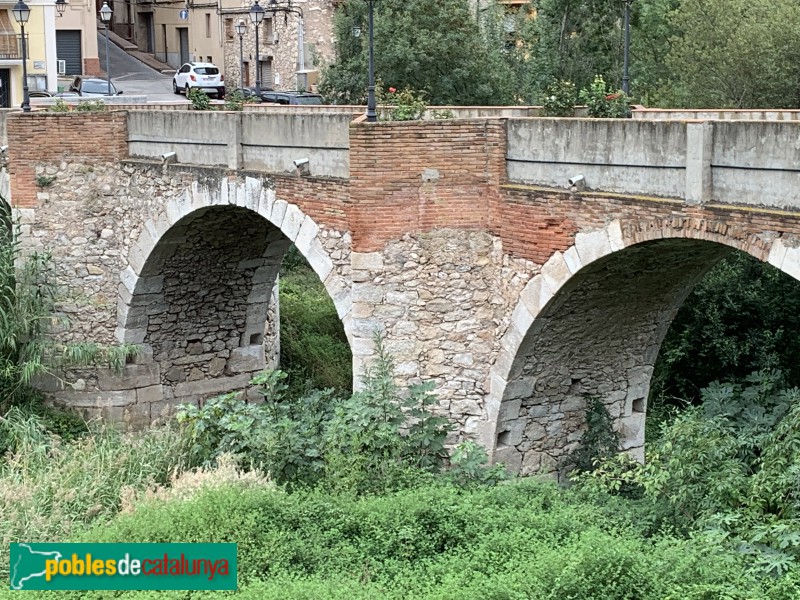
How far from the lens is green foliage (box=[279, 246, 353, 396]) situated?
21263 millimetres

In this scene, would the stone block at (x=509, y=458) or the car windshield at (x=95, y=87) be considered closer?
the stone block at (x=509, y=458)

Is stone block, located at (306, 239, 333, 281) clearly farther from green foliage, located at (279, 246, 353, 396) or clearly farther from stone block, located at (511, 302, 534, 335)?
green foliage, located at (279, 246, 353, 396)

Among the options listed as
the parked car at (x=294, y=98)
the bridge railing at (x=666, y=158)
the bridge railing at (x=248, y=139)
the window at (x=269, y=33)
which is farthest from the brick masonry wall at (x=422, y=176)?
the window at (x=269, y=33)

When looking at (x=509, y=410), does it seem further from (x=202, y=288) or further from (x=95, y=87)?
(x=95, y=87)

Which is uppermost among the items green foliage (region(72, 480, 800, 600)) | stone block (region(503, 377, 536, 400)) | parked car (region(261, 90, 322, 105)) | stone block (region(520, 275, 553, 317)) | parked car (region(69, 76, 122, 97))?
parked car (region(69, 76, 122, 97))

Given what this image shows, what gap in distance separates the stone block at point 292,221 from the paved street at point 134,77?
2307 centimetres

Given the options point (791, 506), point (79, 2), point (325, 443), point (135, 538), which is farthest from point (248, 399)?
point (79, 2)

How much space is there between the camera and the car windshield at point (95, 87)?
34.9m

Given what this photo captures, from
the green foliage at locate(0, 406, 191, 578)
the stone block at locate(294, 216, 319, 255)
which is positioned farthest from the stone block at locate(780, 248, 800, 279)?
the green foliage at locate(0, 406, 191, 578)

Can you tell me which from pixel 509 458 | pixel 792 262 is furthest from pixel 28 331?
pixel 792 262

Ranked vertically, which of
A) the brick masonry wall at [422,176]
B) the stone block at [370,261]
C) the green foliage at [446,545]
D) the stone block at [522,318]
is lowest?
the green foliage at [446,545]

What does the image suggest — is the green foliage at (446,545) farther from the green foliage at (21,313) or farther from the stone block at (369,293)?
the green foliage at (21,313)

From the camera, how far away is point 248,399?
66.6ft

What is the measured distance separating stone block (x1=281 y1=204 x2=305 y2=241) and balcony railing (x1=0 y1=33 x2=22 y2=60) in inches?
937
